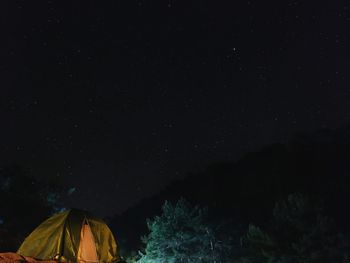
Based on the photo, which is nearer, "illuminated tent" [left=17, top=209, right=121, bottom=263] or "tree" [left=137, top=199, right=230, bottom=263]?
"illuminated tent" [left=17, top=209, right=121, bottom=263]

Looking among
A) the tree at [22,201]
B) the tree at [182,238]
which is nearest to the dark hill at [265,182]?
the tree at [182,238]

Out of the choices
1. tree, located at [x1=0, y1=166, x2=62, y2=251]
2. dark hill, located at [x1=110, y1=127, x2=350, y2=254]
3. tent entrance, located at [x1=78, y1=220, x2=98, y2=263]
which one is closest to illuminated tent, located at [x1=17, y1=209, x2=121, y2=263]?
tent entrance, located at [x1=78, y1=220, x2=98, y2=263]

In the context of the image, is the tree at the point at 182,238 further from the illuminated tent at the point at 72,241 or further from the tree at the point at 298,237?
the illuminated tent at the point at 72,241

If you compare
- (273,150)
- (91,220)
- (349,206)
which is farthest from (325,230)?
(273,150)

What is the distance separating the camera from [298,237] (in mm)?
18516

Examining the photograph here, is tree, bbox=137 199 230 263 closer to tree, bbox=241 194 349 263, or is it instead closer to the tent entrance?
tree, bbox=241 194 349 263

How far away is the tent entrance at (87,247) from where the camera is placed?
8.33 metres

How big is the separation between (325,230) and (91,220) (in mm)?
11968

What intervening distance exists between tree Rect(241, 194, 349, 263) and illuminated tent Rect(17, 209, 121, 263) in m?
11.1

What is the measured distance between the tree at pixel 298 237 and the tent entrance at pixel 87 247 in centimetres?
1144

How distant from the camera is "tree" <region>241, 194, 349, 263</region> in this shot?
17750mm

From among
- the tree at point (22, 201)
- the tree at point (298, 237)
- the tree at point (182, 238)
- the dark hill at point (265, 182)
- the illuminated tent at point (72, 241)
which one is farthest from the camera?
the dark hill at point (265, 182)

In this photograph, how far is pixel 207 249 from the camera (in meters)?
23.3

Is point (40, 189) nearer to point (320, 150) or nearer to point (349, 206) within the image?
point (349, 206)
